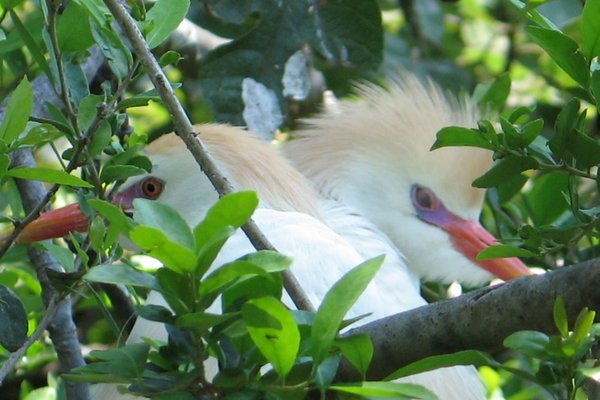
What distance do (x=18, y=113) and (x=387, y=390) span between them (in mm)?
724

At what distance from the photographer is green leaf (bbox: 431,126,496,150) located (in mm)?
1638

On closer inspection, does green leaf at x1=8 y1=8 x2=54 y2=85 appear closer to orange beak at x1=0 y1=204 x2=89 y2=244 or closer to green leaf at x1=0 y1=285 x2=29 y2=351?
green leaf at x1=0 y1=285 x2=29 y2=351

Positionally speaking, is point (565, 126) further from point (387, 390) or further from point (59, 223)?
point (59, 223)

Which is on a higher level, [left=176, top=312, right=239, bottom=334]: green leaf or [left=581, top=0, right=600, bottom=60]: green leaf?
[left=581, top=0, right=600, bottom=60]: green leaf

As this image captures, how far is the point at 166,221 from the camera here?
4.12 feet

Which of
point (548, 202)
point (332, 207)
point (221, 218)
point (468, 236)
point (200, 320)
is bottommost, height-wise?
point (468, 236)

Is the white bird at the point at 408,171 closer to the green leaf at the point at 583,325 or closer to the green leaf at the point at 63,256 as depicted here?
the green leaf at the point at 63,256

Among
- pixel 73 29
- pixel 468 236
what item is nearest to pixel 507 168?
pixel 73 29

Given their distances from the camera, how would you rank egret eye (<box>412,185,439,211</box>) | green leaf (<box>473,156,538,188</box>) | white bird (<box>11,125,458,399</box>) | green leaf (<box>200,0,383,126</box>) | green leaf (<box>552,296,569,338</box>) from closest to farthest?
green leaf (<box>552,296,569,338</box>) < green leaf (<box>473,156,538,188</box>) < white bird (<box>11,125,458,399</box>) < green leaf (<box>200,0,383,126</box>) < egret eye (<box>412,185,439,211</box>)

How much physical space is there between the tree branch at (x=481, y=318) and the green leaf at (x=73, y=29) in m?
0.70

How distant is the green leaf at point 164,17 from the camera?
169 centimetres

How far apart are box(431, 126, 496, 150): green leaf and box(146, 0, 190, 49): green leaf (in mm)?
432

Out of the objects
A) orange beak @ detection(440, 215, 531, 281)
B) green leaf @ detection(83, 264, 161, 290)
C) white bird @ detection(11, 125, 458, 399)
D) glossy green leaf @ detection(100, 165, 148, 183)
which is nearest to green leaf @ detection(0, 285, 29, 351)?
glossy green leaf @ detection(100, 165, 148, 183)

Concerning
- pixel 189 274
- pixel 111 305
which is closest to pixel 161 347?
pixel 189 274
